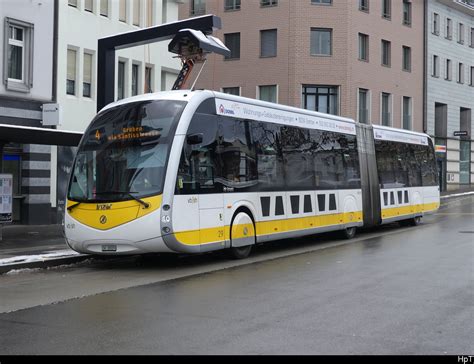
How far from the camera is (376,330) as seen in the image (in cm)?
670

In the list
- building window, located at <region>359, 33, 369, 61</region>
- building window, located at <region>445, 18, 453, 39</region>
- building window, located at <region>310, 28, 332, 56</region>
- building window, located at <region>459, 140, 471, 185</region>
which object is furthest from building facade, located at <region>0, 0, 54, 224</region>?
building window, located at <region>459, 140, 471, 185</region>

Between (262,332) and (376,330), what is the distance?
3.90 ft

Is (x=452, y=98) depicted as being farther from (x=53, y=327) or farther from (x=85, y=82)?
(x=53, y=327)

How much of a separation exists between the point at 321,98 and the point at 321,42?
350 centimetres

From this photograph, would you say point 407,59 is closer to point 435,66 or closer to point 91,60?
point 435,66

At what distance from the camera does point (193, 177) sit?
38.7ft

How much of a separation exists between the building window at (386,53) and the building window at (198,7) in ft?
41.2

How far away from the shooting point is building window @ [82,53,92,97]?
22766 mm

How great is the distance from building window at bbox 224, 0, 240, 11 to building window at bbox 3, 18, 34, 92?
2408cm

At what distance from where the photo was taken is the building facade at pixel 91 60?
70.5 ft

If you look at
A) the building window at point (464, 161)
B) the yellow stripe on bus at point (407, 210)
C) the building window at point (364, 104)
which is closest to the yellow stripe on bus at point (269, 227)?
the yellow stripe on bus at point (407, 210)

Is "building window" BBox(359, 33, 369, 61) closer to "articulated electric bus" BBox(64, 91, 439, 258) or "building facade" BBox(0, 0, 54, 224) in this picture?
"building facade" BBox(0, 0, 54, 224)

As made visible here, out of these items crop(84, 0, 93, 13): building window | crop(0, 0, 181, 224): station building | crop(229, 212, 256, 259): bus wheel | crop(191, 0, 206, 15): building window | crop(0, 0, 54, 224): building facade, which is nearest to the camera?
crop(229, 212, 256, 259): bus wheel
